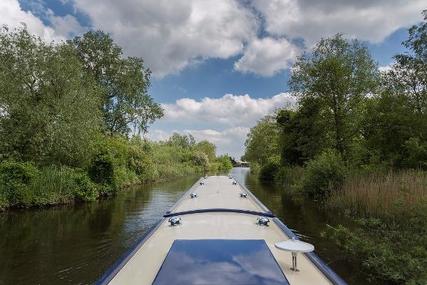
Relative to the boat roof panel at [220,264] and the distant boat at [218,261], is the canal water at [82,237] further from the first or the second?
the boat roof panel at [220,264]

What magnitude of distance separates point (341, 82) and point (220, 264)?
A: 23.0 metres

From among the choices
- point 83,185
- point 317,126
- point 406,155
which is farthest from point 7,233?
point 317,126

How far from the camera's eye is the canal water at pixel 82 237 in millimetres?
7152

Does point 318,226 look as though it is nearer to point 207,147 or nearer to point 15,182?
point 15,182

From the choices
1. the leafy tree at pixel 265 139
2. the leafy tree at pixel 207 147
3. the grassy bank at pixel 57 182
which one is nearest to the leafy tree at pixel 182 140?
the leafy tree at pixel 207 147

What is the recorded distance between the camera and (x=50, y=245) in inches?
372

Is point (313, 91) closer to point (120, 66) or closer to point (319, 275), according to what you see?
point (120, 66)

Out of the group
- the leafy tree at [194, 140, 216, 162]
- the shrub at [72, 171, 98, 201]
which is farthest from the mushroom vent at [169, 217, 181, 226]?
the leafy tree at [194, 140, 216, 162]

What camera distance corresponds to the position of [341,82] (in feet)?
79.2

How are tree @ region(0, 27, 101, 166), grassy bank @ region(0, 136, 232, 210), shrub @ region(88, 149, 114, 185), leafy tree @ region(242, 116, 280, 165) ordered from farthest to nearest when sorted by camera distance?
leafy tree @ region(242, 116, 280, 165) → shrub @ region(88, 149, 114, 185) → tree @ region(0, 27, 101, 166) → grassy bank @ region(0, 136, 232, 210)

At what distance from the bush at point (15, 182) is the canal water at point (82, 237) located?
877 millimetres

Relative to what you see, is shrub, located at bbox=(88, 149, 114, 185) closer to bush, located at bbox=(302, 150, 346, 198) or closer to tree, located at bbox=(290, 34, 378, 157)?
bush, located at bbox=(302, 150, 346, 198)

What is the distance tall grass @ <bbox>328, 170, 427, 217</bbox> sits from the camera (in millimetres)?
8867

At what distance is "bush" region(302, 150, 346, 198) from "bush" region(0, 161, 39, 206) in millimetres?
13644
